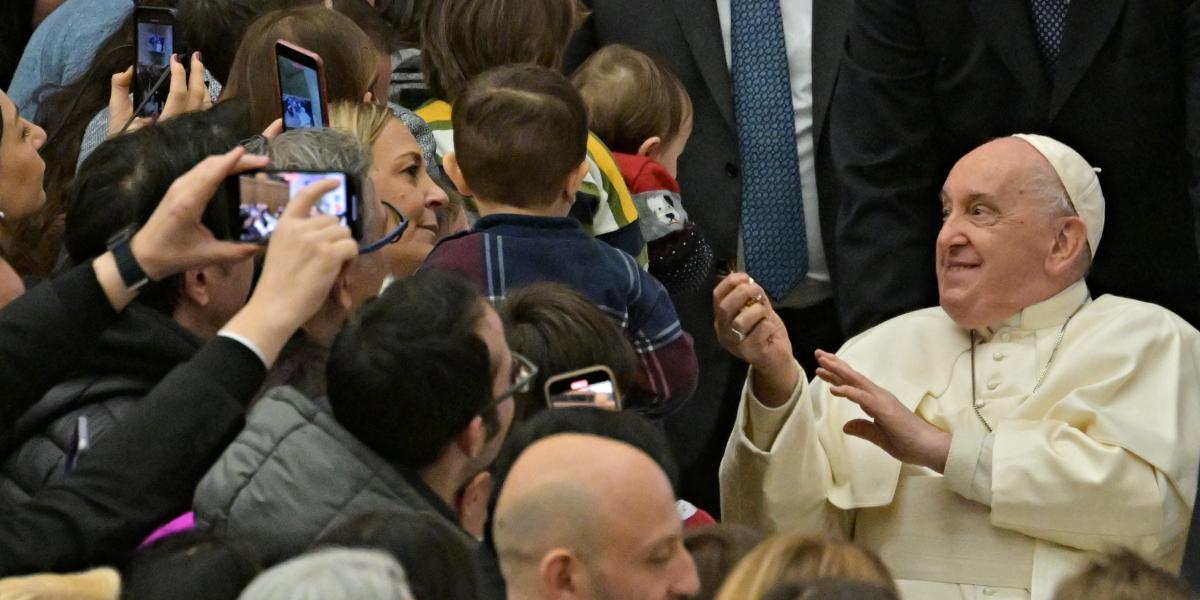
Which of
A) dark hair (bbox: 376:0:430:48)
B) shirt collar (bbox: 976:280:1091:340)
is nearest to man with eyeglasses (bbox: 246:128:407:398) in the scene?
shirt collar (bbox: 976:280:1091:340)

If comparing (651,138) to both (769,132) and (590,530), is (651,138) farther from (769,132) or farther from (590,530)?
(590,530)

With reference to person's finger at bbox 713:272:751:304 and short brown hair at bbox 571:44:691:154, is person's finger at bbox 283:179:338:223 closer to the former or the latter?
person's finger at bbox 713:272:751:304

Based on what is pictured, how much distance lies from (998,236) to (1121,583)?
1666 mm

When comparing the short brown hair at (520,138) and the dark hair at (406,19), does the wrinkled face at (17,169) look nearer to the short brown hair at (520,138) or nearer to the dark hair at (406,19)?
the short brown hair at (520,138)

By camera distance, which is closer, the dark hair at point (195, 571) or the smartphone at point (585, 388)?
the dark hair at point (195, 571)

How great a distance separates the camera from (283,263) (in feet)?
9.95

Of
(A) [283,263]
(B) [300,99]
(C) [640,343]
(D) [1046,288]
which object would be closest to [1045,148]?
(D) [1046,288]

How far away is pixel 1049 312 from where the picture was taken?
448cm

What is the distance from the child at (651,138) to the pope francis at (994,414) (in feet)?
1.46

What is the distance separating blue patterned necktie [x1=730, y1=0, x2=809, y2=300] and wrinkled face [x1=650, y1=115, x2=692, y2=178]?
1.54 feet

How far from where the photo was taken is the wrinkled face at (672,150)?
4.95 meters

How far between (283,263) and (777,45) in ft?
8.79

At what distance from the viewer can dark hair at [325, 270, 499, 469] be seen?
9.91 feet

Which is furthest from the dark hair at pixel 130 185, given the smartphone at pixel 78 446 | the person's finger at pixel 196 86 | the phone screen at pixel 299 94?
the person's finger at pixel 196 86
